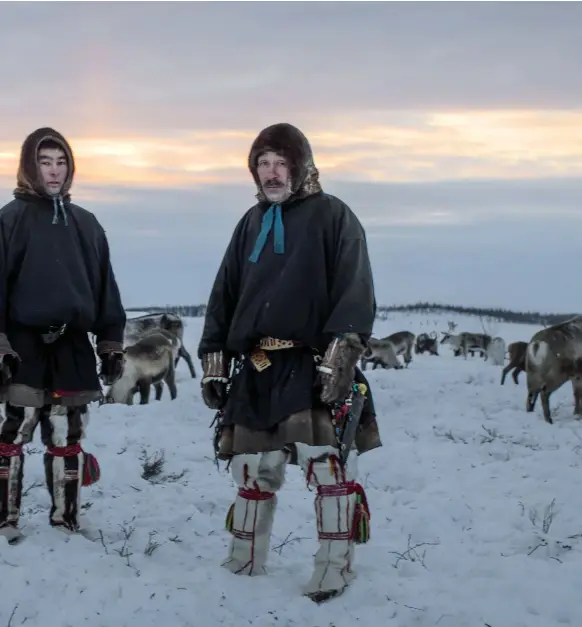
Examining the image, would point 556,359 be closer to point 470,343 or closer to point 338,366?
point 338,366

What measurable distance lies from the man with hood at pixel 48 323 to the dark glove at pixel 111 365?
138mm

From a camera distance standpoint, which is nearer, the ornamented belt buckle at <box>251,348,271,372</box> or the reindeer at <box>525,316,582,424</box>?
the ornamented belt buckle at <box>251,348,271,372</box>

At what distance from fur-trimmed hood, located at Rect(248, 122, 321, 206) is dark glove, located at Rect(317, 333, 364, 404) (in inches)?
33.1

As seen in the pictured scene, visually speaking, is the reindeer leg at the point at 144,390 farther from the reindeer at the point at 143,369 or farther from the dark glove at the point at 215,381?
the dark glove at the point at 215,381

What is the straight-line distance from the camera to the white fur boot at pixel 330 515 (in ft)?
13.2

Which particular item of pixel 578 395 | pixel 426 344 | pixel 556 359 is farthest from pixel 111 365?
pixel 426 344

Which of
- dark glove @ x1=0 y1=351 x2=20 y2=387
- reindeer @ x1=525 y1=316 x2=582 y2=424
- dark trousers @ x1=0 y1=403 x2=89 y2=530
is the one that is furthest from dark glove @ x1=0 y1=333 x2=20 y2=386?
reindeer @ x1=525 y1=316 x2=582 y2=424

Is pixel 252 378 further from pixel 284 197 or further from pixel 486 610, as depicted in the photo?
pixel 486 610

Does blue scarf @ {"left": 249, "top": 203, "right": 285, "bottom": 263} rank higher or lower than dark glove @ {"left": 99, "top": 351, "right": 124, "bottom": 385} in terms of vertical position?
higher

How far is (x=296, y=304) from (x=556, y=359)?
716 centimetres

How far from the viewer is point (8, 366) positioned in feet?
14.5

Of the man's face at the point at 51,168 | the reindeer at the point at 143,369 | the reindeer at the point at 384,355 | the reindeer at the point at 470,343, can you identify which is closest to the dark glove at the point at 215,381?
the man's face at the point at 51,168

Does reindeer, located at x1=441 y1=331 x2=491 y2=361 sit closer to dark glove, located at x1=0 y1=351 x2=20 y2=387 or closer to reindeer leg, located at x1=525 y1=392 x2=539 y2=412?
reindeer leg, located at x1=525 y1=392 x2=539 y2=412

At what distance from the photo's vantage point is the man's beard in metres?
4.15
